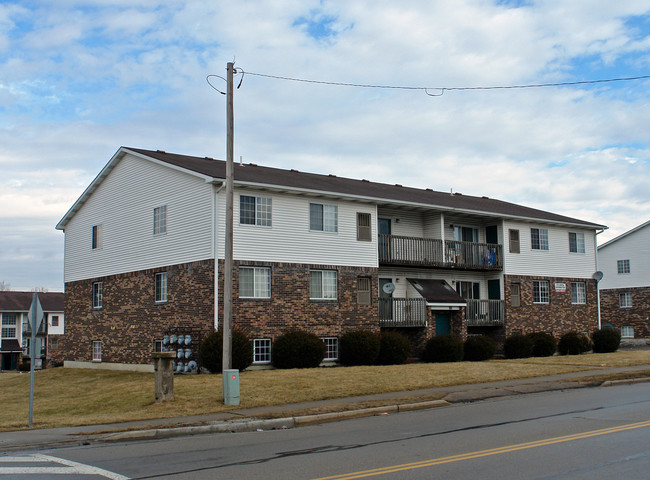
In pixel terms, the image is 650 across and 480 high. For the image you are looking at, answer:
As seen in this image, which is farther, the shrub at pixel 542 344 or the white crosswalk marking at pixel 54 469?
the shrub at pixel 542 344

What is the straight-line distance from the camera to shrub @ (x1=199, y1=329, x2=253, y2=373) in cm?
2352

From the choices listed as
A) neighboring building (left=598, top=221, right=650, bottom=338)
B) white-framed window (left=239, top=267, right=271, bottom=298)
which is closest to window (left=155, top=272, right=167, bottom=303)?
white-framed window (left=239, top=267, right=271, bottom=298)

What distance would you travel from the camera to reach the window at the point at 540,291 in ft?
116

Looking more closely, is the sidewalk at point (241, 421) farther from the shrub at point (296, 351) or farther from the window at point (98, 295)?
the window at point (98, 295)

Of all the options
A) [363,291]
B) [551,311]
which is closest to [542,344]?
[551,311]

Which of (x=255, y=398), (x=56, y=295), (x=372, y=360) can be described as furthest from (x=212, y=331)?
(x=56, y=295)

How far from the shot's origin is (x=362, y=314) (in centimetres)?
2859

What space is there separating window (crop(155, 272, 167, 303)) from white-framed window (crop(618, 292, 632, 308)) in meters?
35.3

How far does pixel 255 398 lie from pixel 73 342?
1941 centimetres

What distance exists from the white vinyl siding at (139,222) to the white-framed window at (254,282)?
1530 mm

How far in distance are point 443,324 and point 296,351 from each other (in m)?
9.59

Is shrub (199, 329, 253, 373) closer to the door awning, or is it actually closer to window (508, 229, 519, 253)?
the door awning

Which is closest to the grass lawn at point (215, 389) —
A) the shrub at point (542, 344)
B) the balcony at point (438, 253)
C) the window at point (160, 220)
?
the window at point (160, 220)

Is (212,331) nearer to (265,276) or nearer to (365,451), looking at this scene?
(265,276)
